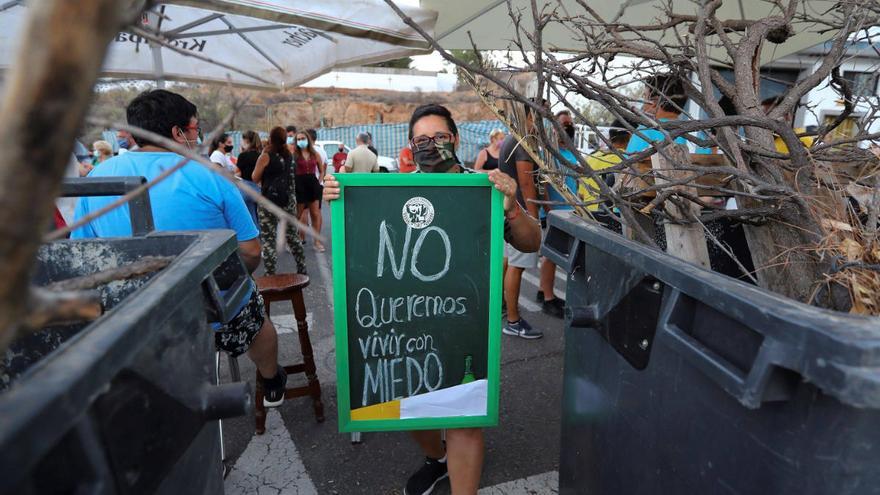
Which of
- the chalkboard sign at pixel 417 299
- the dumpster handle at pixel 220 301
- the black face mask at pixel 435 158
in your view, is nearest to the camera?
the dumpster handle at pixel 220 301

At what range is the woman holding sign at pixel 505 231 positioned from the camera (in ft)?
6.58

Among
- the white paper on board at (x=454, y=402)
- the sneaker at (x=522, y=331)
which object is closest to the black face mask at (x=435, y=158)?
the white paper on board at (x=454, y=402)

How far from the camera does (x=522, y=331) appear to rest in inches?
155

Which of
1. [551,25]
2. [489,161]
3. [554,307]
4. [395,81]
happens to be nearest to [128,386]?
[554,307]

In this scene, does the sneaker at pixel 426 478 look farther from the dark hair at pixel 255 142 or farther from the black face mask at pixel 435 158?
the dark hair at pixel 255 142

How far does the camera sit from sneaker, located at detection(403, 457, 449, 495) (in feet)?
7.54

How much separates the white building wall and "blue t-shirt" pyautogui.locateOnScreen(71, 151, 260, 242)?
31.0 m

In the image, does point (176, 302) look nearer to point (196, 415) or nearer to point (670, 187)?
point (196, 415)

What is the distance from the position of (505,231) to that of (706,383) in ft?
3.84

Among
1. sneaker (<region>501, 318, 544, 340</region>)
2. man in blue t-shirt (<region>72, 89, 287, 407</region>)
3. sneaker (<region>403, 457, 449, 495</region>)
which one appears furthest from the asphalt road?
man in blue t-shirt (<region>72, 89, 287, 407</region>)

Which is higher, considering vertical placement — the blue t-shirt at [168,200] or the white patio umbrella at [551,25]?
the white patio umbrella at [551,25]

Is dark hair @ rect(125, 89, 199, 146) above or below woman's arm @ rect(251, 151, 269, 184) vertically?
above

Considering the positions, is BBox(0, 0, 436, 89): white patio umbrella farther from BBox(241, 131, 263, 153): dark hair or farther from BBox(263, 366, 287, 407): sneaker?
BBox(263, 366, 287, 407): sneaker

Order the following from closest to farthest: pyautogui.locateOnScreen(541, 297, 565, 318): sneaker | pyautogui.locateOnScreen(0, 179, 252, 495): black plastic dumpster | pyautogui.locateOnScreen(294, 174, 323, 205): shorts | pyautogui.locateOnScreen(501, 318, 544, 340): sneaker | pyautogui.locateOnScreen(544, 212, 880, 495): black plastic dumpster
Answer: pyautogui.locateOnScreen(0, 179, 252, 495): black plastic dumpster → pyautogui.locateOnScreen(544, 212, 880, 495): black plastic dumpster → pyautogui.locateOnScreen(501, 318, 544, 340): sneaker → pyautogui.locateOnScreen(541, 297, 565, 318): sneaker → pyautogui.locateOnScreen(294, 174, 323, 205): shorts
